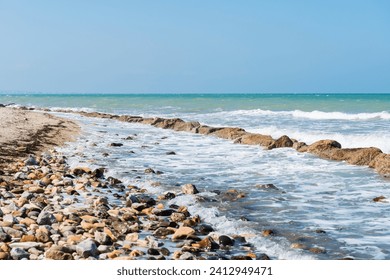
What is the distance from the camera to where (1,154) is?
10.9 meters

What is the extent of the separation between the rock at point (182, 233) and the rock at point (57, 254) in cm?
130

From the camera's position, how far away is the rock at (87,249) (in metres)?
4.45

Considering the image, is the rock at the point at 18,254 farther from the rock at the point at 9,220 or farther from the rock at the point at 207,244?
the rock at the point at 207,244

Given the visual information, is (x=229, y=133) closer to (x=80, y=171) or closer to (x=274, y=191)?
(x=80, y=171)

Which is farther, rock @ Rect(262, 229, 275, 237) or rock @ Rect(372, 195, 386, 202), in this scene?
rock @ Rect(372, 195, 386, 202)

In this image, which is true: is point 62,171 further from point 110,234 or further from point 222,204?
point 110,234

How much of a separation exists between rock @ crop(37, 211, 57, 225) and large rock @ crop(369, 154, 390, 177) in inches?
278

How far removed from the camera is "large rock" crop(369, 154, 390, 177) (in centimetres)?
1012

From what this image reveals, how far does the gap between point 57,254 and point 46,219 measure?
3.97ft

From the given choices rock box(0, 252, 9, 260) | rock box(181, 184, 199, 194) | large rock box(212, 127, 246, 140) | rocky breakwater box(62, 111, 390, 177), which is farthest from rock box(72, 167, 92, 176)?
large rock box(212, 127, 246, 140)

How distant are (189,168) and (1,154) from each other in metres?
4.25

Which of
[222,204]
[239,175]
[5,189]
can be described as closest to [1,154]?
[5,189]

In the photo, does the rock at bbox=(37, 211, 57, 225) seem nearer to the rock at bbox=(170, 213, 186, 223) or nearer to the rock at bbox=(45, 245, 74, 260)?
the rock at bbox=(45, 245, 74, 260)

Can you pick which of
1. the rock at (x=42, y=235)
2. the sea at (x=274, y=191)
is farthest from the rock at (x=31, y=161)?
the rock at (x=42, y=235)
